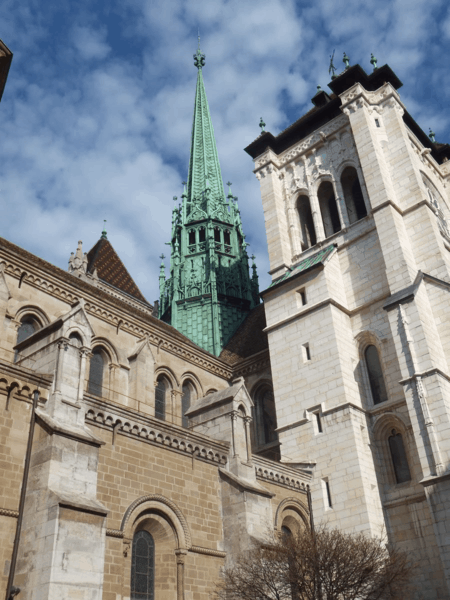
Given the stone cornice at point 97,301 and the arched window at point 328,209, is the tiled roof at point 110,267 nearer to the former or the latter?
the stone cornice at point 97,301

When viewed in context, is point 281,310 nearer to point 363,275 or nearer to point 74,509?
point 363,275

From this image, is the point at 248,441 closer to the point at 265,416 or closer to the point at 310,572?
the point at 310,572

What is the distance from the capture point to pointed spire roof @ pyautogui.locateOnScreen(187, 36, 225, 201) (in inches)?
1660

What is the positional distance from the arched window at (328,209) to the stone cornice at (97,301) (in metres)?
8.59

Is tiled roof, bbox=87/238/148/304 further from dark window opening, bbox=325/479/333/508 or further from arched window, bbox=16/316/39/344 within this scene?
dark window opening, bbox=325/479/333/508

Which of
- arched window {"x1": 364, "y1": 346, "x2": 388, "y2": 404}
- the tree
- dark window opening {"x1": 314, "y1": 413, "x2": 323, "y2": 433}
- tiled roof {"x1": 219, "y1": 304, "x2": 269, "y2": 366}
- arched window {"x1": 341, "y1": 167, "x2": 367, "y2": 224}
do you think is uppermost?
arched window {"x1": 341, "y1": 167, "x2": 367, "y2": 224}

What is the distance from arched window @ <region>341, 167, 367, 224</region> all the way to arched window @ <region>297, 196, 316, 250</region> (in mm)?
2306

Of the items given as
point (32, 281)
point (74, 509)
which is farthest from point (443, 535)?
point (32, 281)

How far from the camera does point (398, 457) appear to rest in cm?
2180

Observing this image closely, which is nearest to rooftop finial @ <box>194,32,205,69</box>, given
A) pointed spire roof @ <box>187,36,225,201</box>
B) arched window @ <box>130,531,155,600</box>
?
pointed spire roof @ <box>187,36,225,201</box>

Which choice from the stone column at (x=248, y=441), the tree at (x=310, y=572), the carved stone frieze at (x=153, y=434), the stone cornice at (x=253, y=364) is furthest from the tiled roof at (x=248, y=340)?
the tree at (x=310, y=572)

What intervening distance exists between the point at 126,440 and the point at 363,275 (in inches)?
544

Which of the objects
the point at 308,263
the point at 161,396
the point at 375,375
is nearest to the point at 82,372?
the point at 161,396

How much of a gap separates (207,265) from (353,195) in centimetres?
1085
